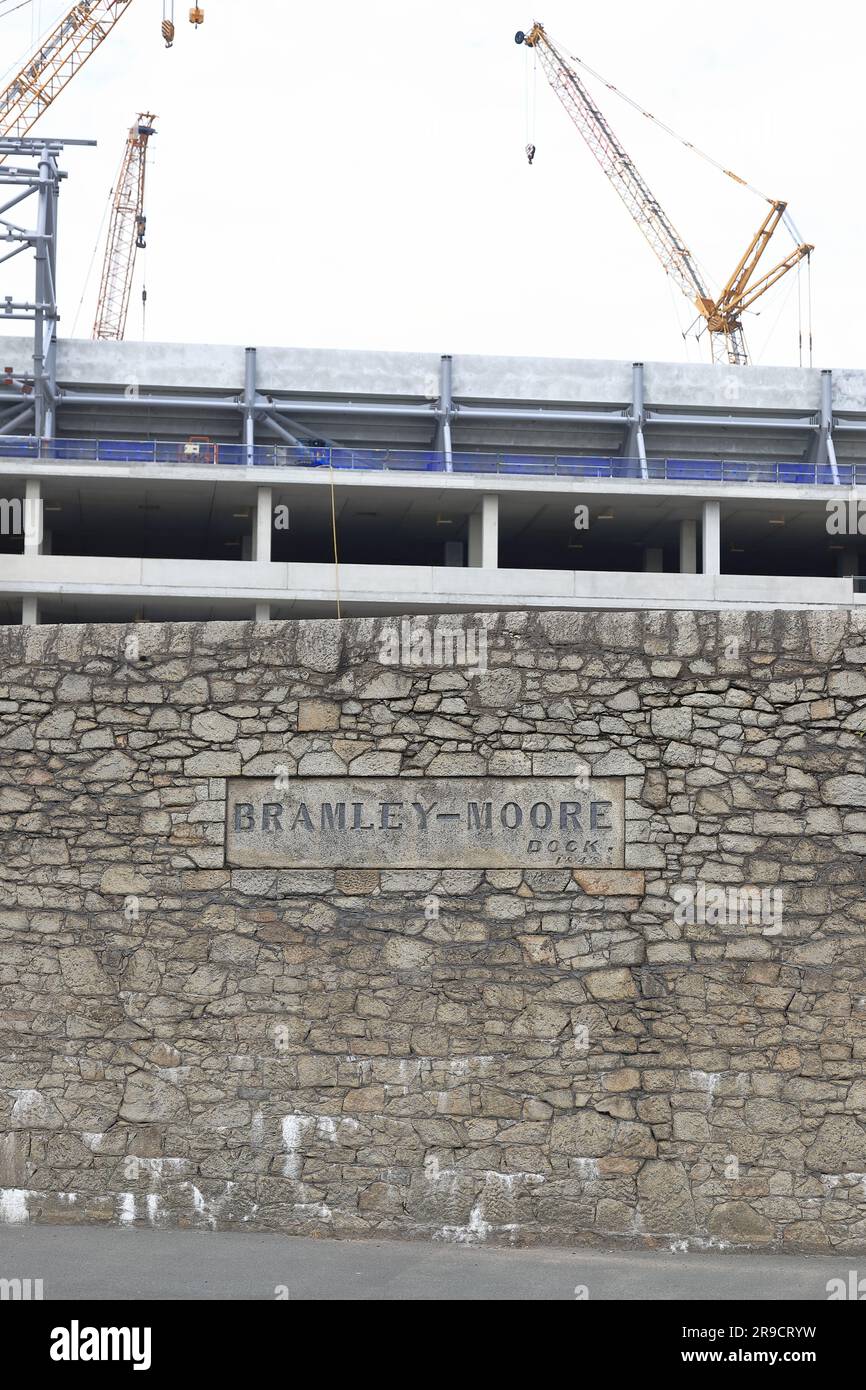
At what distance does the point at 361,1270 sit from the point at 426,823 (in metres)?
2.45

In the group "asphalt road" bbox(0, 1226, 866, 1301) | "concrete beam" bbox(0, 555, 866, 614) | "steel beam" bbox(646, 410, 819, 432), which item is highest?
"steel beam" bbox(646, 410, 819, 432)

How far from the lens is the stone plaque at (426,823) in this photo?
28.1 feet

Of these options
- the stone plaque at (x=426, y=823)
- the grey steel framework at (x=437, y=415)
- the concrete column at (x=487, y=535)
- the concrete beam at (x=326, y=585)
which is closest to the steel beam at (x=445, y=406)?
the grey steel framework at (x=437, y=415)

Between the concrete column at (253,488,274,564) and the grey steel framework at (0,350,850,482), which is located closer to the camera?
the concrete column at (253,488,274,564)

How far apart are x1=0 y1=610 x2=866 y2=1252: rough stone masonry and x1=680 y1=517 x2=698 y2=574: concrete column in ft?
107

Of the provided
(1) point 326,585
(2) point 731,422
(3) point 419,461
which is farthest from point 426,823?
(2) point 731,422

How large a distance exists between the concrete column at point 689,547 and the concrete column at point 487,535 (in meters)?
5.42

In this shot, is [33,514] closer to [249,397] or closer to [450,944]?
[249,397]

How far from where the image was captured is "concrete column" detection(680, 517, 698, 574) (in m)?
40.9

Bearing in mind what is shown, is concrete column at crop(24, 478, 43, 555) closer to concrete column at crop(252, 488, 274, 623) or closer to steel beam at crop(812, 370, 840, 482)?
concrete column at crop(252, 488, 274, 623)

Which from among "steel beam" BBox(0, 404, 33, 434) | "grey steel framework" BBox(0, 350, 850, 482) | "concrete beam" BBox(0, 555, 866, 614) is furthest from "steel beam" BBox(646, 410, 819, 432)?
"steel beam" BBox(0, 404, 33, 434)

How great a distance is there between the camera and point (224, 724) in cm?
883

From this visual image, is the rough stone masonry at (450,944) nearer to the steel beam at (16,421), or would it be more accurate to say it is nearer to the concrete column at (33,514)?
the concrete column at (33,514)

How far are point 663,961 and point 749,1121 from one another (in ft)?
3.24
